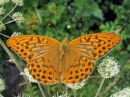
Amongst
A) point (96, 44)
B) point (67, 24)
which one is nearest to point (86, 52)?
point (96, 44)

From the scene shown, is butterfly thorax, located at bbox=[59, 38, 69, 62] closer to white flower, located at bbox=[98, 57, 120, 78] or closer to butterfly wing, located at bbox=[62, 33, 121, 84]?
butterfly wing, located at bbox=[62, 33, 121, 84]

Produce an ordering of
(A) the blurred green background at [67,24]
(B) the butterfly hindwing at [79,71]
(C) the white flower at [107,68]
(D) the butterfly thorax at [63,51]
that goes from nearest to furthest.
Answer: (B) the butterfly hindwing at [79,71], (D) the butterfly thorax at [63,51], (C) the white flower at [107,68], (A) the blurred green background at [67,24]

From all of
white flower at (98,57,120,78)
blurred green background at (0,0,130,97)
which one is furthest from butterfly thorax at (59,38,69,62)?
blurred green background at (0,0,130,97)

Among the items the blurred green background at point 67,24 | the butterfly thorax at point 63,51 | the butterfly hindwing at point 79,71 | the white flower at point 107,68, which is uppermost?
the butterfly thorax at point 63,51

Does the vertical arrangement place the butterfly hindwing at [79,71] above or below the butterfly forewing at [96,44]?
below

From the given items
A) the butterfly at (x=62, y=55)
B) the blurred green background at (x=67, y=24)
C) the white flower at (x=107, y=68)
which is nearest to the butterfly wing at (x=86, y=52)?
the butterfly at (x=62, y=55)

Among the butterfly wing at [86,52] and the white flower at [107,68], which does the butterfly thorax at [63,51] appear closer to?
the butterfly wing at [86,52]

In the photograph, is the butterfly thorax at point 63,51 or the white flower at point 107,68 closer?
the butterfly thorax at point 63,51
